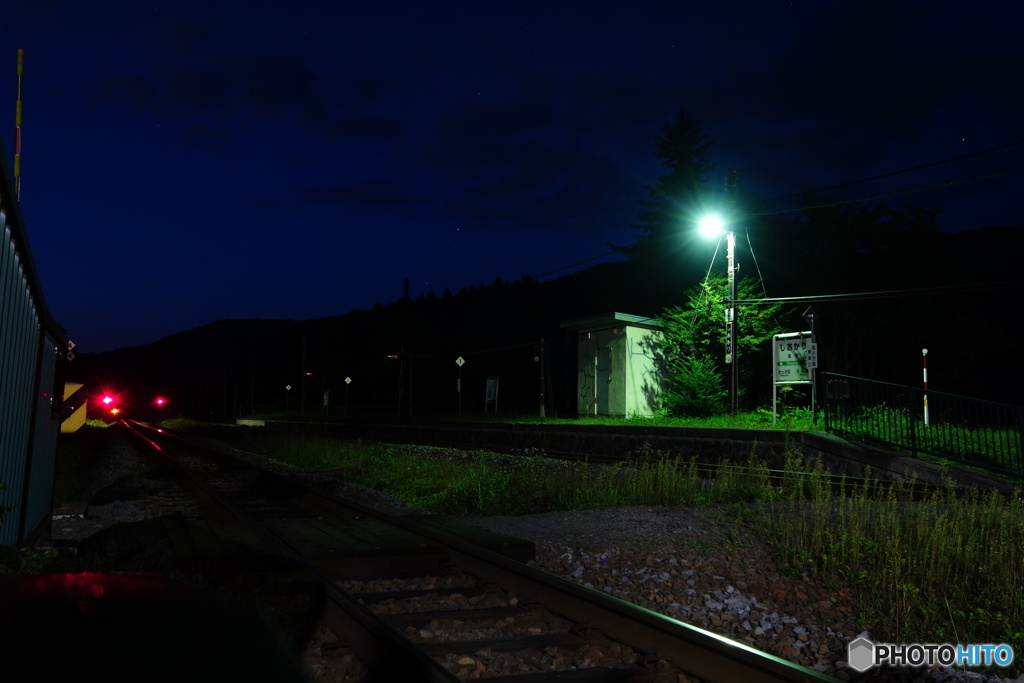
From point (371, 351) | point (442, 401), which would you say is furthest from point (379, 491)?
point (371, 351)

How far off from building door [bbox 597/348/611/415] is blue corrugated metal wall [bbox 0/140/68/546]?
23369 millimetres

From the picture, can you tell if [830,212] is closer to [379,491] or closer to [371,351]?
[379,491]

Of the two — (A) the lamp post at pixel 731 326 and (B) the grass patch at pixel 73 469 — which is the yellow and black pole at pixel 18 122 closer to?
(B) the grass patch at pixel 73 469

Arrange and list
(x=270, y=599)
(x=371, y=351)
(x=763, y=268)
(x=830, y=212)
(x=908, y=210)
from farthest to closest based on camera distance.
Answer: (x=371, y=351), (x=763, y=268), (x=830, y=212), (x=908, y=210), (x=270, y=599)

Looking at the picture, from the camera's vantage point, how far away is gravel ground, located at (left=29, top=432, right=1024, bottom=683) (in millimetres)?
5070

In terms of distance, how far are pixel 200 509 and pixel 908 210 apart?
38.4 meters

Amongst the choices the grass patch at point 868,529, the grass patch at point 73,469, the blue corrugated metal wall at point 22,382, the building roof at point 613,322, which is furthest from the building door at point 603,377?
the blue corrugated metal wall at point 22,382

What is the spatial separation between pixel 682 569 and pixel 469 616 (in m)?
2.29

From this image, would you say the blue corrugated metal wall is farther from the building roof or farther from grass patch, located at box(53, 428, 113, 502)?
the building roof

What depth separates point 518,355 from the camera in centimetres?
8012

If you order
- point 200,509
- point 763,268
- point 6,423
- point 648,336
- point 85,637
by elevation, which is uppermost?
point 763,268

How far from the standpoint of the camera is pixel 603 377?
1233 inches

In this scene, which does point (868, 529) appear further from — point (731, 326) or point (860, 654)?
point (731, 326)

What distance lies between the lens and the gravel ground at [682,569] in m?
5.07
